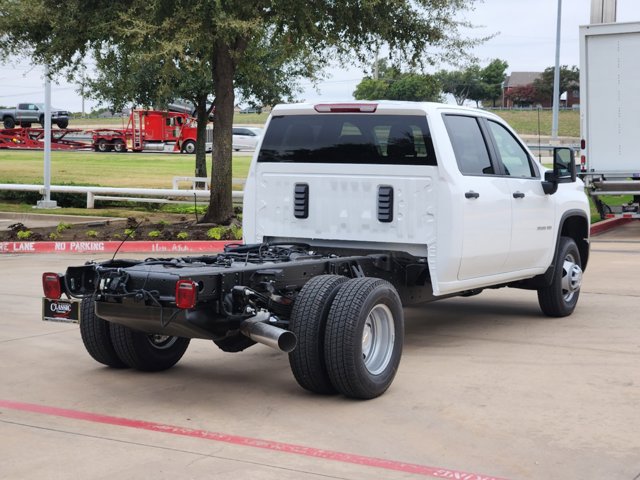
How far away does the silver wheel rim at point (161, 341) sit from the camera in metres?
7.71

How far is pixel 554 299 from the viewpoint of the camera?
9984 mm

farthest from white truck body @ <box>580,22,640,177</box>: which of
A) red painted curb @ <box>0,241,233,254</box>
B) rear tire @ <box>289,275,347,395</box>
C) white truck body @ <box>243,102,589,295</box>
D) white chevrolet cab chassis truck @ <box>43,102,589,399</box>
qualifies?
rear tire @ <box>289,275,347,395</box>

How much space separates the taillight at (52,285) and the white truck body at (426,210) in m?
2.35

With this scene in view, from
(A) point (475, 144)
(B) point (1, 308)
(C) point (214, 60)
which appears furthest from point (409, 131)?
(C) point (214, 60)

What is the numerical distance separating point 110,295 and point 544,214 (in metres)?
4.67

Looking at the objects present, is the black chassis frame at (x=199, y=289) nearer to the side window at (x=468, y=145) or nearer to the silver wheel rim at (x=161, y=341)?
the silver wheel rim at (x=161, y=341)

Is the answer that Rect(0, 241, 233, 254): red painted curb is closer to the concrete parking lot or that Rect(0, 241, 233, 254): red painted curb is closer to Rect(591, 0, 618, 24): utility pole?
the concrete parking lot

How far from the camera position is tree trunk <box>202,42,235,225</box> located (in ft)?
59.3

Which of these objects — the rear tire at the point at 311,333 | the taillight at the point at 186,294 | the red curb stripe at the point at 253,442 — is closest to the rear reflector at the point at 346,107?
the rear tire at the point at 311,333

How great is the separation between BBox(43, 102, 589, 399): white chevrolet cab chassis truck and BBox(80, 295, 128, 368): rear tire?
0.04 ft

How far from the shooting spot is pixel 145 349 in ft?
24.8

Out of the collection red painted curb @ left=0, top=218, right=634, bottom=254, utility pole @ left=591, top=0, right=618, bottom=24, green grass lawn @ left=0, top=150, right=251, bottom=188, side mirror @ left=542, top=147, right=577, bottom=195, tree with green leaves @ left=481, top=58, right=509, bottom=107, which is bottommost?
red painted curb @ left=0, top=218, right=634, bottom=254

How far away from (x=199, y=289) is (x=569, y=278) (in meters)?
4.92

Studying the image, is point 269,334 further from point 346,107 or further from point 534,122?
point 534,122
